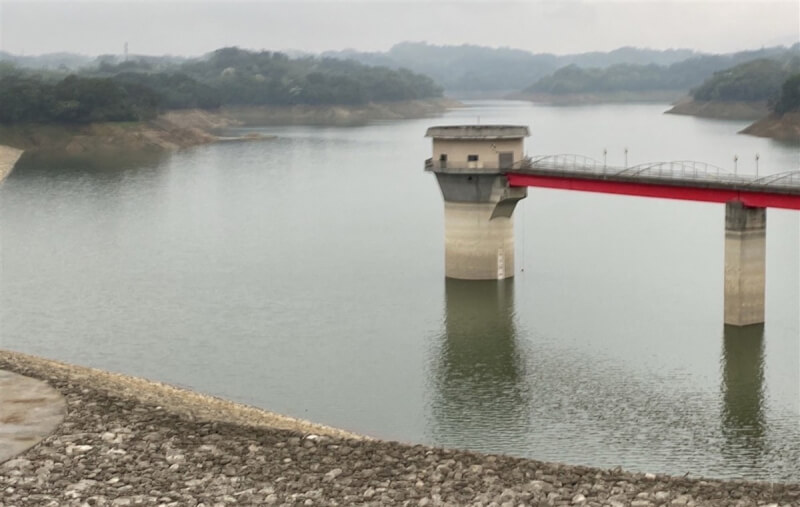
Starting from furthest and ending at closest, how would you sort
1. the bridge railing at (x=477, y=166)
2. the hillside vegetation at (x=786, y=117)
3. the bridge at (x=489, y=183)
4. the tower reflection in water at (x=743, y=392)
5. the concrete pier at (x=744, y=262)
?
the hillside vegetation at (x=786, y=117), the bridge railing at (x=477, y=166), the bridge at (x=489, y=183), the concrete pier at (x=744, y=262), the tower reflection in water at (x=743, y=392)

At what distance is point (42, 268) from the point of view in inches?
2712

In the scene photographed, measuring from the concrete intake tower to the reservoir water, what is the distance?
1469 millimetres

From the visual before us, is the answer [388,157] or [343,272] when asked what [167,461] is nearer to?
[343,272]

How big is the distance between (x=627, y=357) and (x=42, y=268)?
35.8 metres

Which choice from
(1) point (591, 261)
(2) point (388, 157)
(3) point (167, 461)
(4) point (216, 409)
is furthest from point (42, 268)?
(2) point (388, 157)

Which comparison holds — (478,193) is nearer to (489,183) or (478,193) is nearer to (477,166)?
(489,183)

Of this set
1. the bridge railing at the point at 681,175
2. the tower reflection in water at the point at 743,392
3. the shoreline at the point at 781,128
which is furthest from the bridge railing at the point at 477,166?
the shoreline at the point at 781,128

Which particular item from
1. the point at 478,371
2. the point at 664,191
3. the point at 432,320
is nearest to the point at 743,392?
the point at 478,371

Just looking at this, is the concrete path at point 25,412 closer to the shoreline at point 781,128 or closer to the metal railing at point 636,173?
the metal railing at point 636,173

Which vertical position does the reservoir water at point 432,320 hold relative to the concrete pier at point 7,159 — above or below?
below

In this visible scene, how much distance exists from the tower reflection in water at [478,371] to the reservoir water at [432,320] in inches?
5.0

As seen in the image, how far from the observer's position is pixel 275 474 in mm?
28938

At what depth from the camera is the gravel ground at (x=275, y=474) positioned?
27328 mm

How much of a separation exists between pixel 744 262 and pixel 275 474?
27.4m
